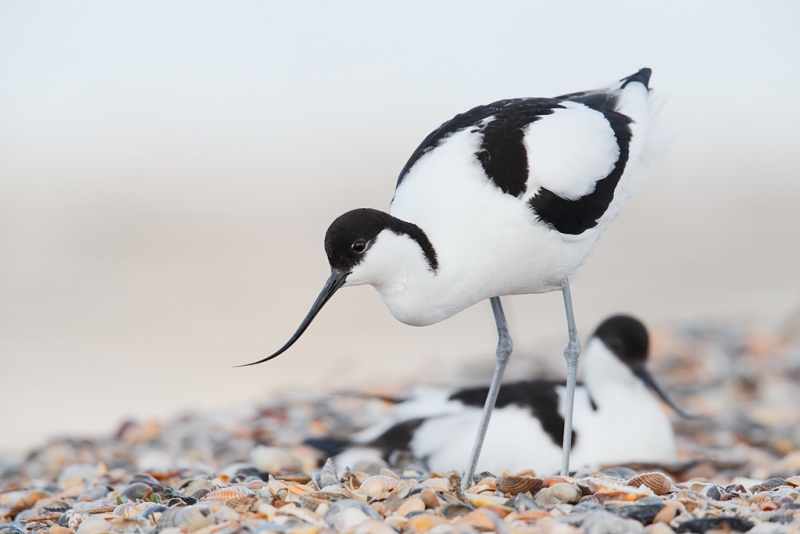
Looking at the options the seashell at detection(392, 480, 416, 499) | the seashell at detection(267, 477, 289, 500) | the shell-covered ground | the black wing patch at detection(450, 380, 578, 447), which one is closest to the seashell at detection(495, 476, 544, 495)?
the shell-covered ground

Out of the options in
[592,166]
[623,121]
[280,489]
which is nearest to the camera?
[280,489]

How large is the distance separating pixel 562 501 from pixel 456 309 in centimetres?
81

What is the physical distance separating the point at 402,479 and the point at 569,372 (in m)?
1.00

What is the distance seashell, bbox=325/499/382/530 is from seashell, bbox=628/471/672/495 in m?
1.08

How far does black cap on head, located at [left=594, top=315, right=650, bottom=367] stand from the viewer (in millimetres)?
5641

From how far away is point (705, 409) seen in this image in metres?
6.91

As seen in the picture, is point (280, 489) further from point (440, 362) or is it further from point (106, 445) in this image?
point (440, 362)

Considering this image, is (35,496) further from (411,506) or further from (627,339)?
(627,339)

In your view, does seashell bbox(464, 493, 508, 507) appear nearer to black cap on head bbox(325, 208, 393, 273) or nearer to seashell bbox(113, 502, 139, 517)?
black cap on head bbox(325, 208, 393, 273)

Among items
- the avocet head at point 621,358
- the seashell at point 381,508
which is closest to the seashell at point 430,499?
the seashell at point 381,508

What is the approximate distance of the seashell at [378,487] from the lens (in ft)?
10.5

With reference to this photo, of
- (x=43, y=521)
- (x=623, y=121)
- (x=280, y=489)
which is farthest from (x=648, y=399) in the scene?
(x=43, y=521)

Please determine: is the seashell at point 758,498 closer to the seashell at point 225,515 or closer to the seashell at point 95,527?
the seashell at point 225,515

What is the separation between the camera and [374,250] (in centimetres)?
328
